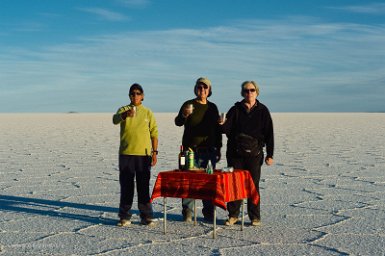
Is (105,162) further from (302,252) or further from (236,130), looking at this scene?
(302,252)

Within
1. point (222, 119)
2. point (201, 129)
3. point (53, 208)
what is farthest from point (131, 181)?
point (53, 208)

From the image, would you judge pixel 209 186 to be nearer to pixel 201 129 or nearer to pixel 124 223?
pixel 201 129

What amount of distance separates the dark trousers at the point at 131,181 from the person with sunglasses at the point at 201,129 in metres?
0.45

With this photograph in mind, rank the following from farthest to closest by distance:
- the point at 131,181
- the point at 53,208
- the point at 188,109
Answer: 1. the point at 53,208
2. the point at 131,181
3. the point at 188,109

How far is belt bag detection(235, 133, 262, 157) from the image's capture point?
6282 millimetres

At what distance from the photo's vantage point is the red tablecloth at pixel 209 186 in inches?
226

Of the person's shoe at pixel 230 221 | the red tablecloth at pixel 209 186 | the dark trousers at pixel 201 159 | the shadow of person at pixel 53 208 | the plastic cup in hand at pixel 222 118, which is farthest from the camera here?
the shadow of person at pixel 53 208

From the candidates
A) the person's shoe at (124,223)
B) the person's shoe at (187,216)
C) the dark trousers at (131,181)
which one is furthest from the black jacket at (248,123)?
the person's shoe at (124,223)

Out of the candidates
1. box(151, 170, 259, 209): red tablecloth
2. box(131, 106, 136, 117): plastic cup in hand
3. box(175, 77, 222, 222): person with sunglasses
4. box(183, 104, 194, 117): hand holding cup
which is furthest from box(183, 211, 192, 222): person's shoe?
box(131, 106, 136, 117): plastic cup in hand

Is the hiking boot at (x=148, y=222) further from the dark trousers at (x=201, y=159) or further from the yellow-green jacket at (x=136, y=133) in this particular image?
the yellow-green jacket at (x=136, y=133)

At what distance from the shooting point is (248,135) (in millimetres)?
6316

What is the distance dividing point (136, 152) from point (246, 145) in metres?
1.14

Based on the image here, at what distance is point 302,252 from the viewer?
5.32 meters

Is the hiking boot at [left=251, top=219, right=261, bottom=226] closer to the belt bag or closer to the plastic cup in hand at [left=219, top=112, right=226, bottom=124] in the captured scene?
the belt bag
